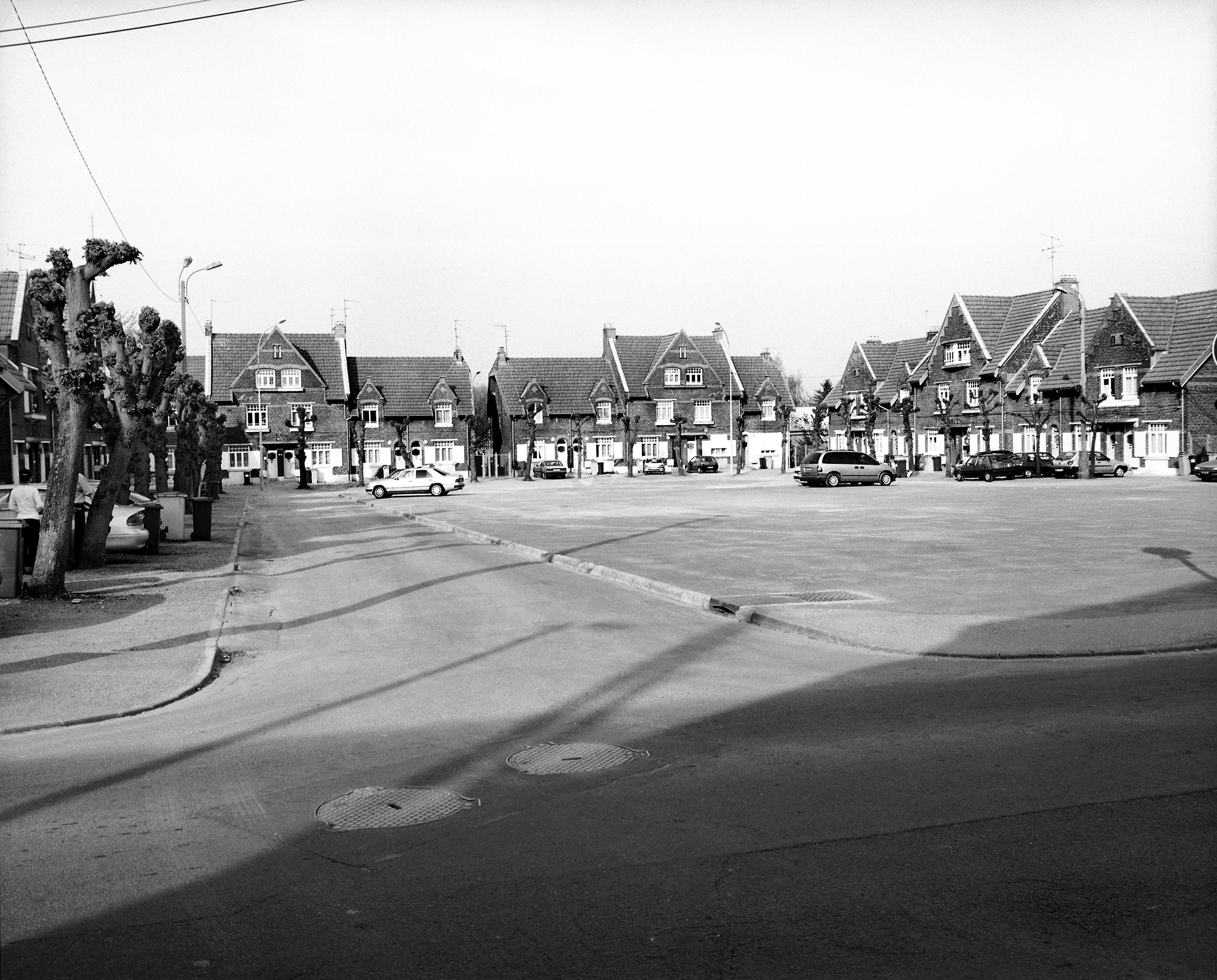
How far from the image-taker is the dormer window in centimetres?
8388

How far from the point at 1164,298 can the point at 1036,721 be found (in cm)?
7207

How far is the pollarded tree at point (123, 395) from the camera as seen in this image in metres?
21.0

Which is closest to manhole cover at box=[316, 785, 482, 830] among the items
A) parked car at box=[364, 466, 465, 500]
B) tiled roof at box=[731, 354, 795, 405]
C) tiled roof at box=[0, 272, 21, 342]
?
tiled roof at box=[0, 272, 21, 342]

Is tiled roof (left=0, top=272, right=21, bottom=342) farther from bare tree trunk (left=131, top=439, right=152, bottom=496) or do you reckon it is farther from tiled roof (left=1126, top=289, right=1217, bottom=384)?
tiled roof (left=1126, top=289, right=1217, bottom=384)

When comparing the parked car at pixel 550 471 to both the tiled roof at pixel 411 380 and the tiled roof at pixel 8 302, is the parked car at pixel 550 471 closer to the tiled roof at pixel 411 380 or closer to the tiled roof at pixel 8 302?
the tiled roof at pixel 411 380

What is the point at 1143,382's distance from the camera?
6888 centimetres

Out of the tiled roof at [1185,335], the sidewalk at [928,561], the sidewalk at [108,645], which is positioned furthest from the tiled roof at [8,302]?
the tiled roof at [1185,335]

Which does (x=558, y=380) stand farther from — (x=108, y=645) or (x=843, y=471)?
(x=108, y=645)

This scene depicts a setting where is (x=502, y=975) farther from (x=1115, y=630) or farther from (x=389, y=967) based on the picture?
(x=1115, y=630)

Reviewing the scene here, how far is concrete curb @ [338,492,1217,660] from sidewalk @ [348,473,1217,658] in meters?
0.03

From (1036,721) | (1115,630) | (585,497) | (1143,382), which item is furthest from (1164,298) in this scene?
(1036,721)

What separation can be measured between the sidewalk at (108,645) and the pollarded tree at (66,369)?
726 millimetres

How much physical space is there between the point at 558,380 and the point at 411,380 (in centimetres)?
1287

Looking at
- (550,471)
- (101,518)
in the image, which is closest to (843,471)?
(550,471)
